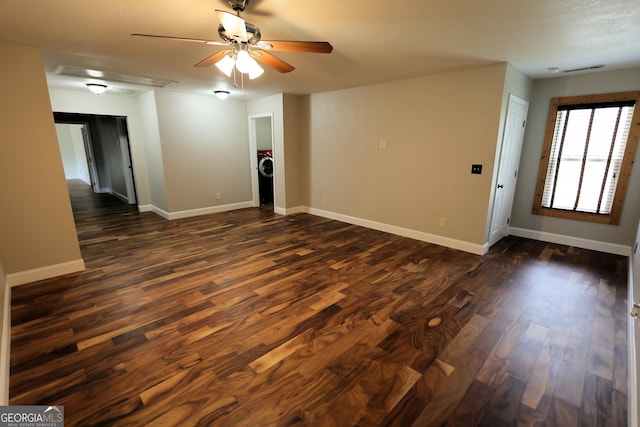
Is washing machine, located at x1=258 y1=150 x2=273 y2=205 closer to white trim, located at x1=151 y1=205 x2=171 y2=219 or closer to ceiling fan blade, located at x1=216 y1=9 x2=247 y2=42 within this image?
white trim, located at x1=151 y1=205 x2=171 y2=219

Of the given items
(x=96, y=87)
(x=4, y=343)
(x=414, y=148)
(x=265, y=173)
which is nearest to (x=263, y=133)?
(x=265, y=173)

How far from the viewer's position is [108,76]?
13.0 ft

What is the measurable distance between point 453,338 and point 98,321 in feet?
9.35

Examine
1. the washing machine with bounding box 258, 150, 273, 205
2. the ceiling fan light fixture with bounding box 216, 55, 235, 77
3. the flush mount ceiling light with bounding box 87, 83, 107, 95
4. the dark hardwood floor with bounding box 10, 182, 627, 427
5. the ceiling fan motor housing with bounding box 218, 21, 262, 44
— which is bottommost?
the dark hardwood floor with bounding box 10, 182, 627, 427

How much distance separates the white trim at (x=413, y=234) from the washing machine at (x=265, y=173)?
1.76 meters

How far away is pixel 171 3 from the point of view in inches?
78.0

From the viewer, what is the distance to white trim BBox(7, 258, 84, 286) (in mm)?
2939

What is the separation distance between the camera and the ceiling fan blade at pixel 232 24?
173 centimetres

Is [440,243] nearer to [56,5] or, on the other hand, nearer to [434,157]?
[434,157]

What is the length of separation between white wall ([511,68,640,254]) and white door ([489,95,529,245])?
163mm

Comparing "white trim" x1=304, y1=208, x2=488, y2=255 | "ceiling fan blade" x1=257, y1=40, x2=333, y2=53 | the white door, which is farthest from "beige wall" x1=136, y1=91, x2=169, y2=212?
the white door

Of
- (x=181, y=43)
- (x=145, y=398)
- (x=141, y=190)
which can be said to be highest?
(x=181, y=43)

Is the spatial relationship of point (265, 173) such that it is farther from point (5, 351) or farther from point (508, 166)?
point (5, 351)

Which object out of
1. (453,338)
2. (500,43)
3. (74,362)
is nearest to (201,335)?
(74,362)
